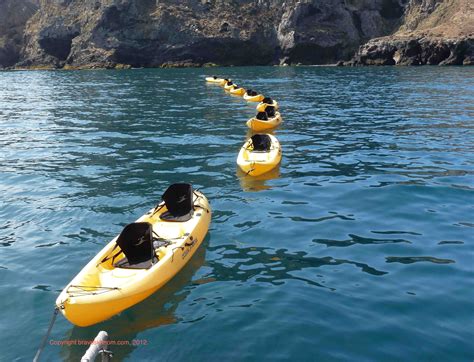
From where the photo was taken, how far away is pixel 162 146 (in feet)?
79.5

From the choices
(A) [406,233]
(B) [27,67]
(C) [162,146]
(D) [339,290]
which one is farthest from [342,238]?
(B) [27,67]

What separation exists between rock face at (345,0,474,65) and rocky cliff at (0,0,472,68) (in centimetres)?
208

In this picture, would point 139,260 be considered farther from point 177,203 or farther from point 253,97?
point 253,97

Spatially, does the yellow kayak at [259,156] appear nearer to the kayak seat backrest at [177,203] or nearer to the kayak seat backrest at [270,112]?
the kayak seat backrest at [177,203]

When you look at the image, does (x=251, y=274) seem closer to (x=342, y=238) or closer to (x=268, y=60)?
(x=342, y=238)

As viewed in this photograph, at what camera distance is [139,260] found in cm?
1103

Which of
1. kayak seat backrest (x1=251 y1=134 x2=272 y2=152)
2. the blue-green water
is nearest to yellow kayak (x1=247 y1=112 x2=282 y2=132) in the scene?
the blue-green water

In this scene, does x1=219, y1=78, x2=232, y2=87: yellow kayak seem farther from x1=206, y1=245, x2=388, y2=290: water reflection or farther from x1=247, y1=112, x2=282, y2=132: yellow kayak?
x1=206, y1=245, x2=388, y2=290: water reflection

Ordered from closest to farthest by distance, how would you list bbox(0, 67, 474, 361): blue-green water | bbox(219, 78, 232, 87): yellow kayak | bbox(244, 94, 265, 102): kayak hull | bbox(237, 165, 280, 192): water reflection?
bbox(0, 67, 474, 361): blue-green water
bbox(237, 165, 280, 192): water reflection
bbox(244, 94, 265, 102): kayak hull
bbox(219, 78, 232, 87): yellow kayak

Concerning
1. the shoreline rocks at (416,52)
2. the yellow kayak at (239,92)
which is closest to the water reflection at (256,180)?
the yellow kayak at (239,92)

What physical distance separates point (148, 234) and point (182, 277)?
4.29 ft

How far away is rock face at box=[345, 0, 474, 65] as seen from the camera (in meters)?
78.6

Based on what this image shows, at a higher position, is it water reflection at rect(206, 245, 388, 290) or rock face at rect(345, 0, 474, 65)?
rock face at rect(345, 0, 474, 65)

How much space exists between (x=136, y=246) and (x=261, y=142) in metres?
11.3
